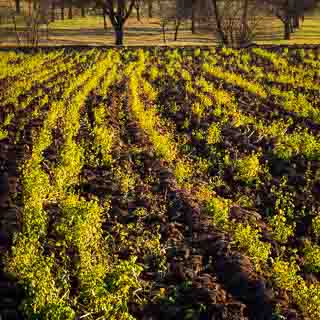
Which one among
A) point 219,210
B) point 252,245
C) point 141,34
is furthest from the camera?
point 141,34

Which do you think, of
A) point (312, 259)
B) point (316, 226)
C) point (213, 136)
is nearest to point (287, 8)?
point (213, 136)

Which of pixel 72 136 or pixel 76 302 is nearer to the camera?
pixel 76 302

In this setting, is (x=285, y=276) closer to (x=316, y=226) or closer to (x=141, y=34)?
(x=316, y=226)

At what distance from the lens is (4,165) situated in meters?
11.2

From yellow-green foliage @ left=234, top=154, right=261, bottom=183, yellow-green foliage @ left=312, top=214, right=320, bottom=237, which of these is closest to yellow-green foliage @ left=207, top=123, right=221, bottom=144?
yellow-green foliage @ left=234, top=154, right=261, bottom=183

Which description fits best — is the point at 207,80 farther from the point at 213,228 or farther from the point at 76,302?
the point at 76,302

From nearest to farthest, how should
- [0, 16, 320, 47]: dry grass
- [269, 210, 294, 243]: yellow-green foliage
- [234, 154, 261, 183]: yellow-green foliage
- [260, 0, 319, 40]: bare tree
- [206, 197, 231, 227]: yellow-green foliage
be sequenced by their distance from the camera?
[269, 210, 294, 243]: yellow-green foliage < [206, 197, 231, 227]: yellow-green foliage < [234, 154, 261, 183]: yellow-green foliage < [0, 16, 320, 47]: dry grass < [260, 0, 319, 40]: bare tree

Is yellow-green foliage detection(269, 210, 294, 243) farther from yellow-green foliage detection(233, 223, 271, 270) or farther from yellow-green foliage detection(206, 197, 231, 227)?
yellow-green foliage detection(206, 197, 231, 227)

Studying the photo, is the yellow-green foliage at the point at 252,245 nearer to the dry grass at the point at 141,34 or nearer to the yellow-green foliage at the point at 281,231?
the yellow-green foliage at the point at 281,231

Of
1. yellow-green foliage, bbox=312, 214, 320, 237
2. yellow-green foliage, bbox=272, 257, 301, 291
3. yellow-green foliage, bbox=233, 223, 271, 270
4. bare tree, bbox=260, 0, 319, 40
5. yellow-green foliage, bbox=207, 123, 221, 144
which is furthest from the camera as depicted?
bare tree, bbox=260, 0, 319, 40

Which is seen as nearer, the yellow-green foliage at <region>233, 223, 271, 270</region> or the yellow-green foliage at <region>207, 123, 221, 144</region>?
the yellow-green foliage at <region>233, 223, 271, 270</region>

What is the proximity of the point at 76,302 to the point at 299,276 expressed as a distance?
8.71 ft

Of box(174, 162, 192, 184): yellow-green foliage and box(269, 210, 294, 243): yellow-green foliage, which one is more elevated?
box(174, 162, 192, 184): yellow-green foliage

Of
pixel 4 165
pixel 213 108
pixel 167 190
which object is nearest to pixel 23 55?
pixel 213 108
